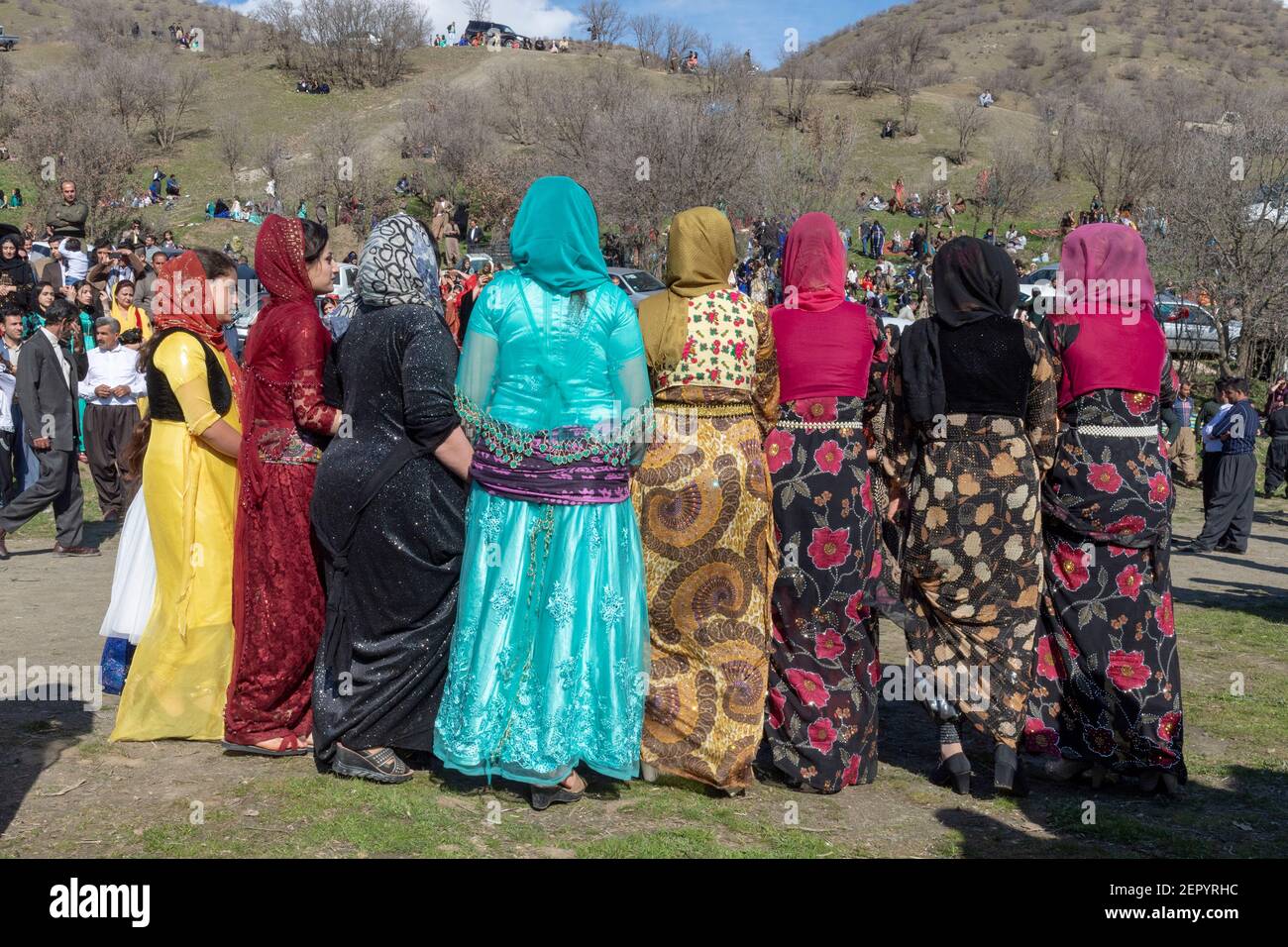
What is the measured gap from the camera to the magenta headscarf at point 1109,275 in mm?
4344

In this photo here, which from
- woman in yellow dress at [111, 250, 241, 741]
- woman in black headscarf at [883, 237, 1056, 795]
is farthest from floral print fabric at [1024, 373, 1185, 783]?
woman in yellow dress at [111, 250, 241, 741]

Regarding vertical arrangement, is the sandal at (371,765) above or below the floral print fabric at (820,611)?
below

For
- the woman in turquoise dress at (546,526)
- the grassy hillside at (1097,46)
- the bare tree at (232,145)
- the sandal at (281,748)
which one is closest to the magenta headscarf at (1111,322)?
the woman in turquoise dress at (546,526)

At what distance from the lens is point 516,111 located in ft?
151

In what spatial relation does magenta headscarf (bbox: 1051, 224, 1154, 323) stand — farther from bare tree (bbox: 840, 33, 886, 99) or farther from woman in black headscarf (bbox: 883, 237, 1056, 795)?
bare tree (bbox: 840, 33, 886, 99)

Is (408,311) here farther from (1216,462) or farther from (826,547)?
(1216,462)

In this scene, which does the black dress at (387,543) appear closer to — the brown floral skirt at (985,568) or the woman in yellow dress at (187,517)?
the woman in yellow dress at (187,517)

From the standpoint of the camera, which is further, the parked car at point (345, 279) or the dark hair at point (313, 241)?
the parked car at point (345, 279)

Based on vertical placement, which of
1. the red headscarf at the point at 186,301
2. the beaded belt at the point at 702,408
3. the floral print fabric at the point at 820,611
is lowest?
the floral print fabric at the point at 820,611

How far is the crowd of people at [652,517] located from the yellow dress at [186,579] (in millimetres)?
12

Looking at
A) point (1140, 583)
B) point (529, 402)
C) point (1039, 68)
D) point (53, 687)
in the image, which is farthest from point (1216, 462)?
point (1039, 68)

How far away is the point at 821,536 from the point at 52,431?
6.74 meters
